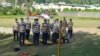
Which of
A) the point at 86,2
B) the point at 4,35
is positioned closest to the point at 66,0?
the point at 86,2

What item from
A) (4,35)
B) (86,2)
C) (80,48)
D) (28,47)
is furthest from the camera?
(86,2)

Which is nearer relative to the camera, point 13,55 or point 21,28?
point 13,55

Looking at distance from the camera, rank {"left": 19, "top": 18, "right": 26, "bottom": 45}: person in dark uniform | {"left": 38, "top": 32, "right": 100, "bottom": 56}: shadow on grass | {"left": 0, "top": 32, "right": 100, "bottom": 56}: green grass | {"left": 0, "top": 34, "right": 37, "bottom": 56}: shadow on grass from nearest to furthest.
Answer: {"left": 38, "top": 32, "right": 100, "bottom": 56}: shadow on grass → {"left": 0, "top": 32, "right": 100, "bottom": 56}: green grass → {"left": 0, "top": 34, "right": 37, "bottom": 56}: shadow on grass → {"left": 19, "top": 18, "right": 26, "bottom": 45}: person in dark uniform

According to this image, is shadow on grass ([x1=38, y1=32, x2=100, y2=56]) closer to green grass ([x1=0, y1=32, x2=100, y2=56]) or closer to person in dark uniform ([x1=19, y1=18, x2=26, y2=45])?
green grass ([x1=0, y1=32, x2=100, y2=56])

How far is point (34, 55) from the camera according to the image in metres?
19.3

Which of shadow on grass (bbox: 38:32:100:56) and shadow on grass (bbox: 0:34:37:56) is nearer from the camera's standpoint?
shadow on grass (bbox: 38:32:100:56)

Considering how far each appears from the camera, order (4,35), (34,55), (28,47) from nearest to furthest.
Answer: (34,55)
(28,47)
(4,35)

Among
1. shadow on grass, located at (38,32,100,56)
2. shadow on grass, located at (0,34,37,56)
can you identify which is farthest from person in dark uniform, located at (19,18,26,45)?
shadow on grass, located at (38,32,100,56)

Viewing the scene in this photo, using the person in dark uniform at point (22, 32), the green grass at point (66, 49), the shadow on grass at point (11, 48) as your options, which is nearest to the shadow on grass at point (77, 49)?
the green grass at point (66, 49)

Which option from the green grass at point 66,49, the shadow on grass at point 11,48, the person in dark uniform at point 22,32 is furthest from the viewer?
the person in dark uniform at point 22,32

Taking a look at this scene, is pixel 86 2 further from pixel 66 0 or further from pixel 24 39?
pixel 24 39

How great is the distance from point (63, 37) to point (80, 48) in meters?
2.52

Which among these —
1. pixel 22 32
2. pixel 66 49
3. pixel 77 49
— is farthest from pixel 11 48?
pixel 77 49

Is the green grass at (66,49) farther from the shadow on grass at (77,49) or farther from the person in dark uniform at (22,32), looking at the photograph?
the person in dark uniform at (22,32)
